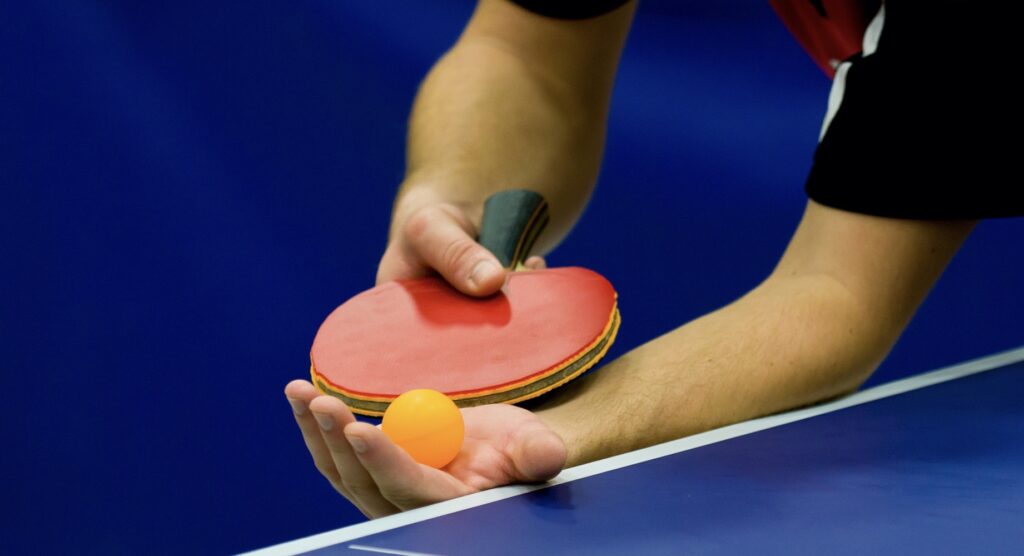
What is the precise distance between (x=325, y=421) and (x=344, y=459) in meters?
0.04

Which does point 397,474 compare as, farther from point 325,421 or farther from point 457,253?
point 457,253

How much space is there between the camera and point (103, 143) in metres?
1.95

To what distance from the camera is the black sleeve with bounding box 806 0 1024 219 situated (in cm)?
100

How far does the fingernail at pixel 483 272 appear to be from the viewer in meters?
0.94

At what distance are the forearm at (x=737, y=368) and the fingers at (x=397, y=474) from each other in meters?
0.18

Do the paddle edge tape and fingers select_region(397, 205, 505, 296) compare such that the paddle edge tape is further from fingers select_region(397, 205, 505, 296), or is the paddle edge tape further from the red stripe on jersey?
the red stripe on jersey

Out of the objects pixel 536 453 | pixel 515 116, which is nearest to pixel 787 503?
pixel 536 453

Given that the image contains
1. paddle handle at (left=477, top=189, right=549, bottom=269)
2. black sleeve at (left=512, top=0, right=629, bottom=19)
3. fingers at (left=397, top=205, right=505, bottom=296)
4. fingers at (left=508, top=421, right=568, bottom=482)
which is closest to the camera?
fingers at (left=508, top=421, right=568, bottom=482)

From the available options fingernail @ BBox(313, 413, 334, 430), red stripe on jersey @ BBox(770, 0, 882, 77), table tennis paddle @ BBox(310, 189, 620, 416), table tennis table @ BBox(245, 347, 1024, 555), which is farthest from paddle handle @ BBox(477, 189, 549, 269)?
red stripe on jersey @ BBox(770, 0, 882, 77)

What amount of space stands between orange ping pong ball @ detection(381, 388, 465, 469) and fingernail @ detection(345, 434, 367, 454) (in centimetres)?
6

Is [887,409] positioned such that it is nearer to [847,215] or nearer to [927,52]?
[847,215]

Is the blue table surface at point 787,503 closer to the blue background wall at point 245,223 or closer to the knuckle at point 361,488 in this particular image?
the knuckle at point 361,488

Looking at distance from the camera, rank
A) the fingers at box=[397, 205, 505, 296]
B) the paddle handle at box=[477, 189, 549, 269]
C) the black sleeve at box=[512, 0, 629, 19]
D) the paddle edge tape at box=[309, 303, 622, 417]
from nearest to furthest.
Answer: the paddle edge tape at box=[309, 303, 622, 417]
the fingers at box=[397, 205, 505, 296]
the paddle handle at box=[477, 189, 549, 269]
the black sleeve at box=[512, 0, 629, 19]

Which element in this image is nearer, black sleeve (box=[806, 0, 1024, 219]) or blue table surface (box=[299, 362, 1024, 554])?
blue table surface (box=[299, 362, 1024, 554])
